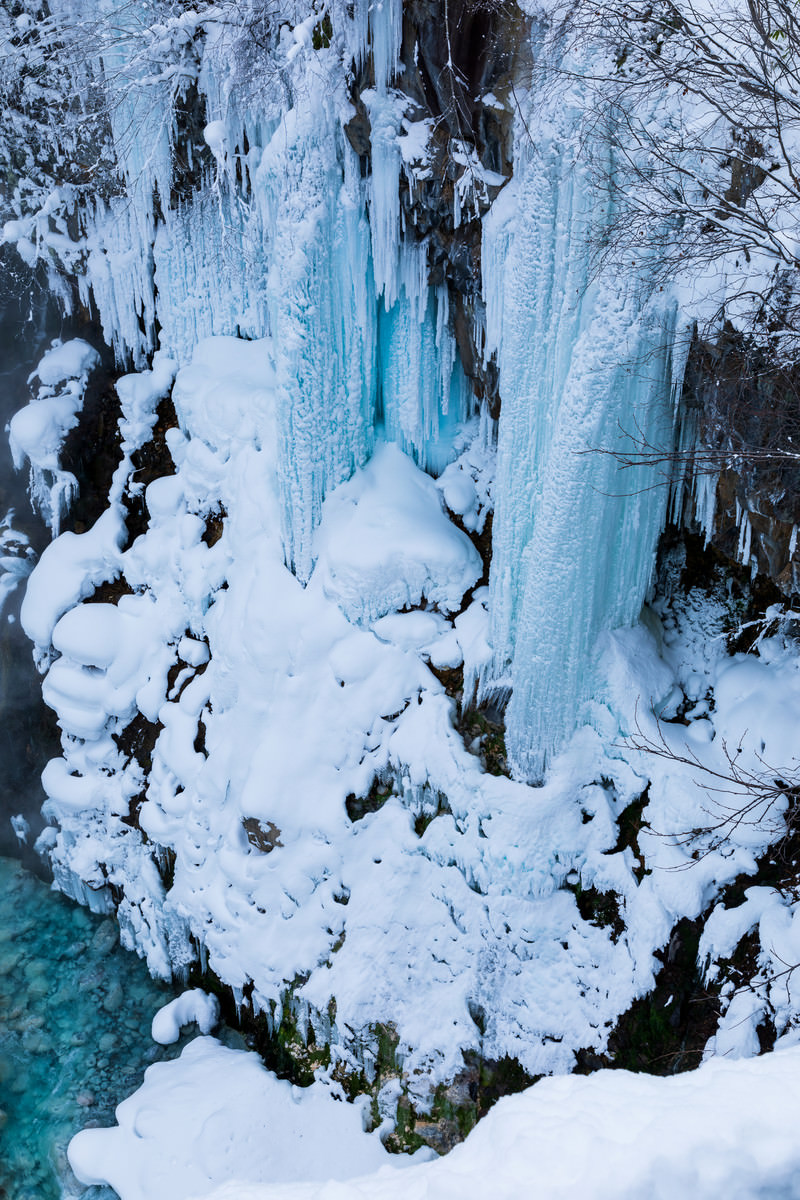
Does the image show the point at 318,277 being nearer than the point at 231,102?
Yes

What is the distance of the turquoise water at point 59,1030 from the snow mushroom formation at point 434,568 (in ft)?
1.29

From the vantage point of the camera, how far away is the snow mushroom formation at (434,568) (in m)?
5.07

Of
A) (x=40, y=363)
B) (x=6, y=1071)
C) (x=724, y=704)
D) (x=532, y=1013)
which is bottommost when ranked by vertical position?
(x=6, y=1071)

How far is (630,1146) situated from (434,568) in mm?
5319

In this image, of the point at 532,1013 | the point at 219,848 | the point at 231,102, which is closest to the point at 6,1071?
the point at 219,848

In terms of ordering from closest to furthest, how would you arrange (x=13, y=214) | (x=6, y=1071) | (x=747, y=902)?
(x=747, y=902), (x=6, y=1071), (x=13, y=214)

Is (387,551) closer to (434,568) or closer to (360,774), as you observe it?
(434,568)

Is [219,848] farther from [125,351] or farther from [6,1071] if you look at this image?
[125,351]

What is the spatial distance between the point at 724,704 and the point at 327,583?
324 centimetres

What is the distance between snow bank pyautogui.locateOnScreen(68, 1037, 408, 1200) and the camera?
624 centimetres

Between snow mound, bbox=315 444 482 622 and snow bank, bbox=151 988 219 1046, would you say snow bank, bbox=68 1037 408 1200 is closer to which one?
snow bank, bbox=151 988 219 1046

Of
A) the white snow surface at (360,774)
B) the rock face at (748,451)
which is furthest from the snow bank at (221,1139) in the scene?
the rock face at (748,451)

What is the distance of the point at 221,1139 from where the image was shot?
6.41 m

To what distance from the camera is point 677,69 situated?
413cm
